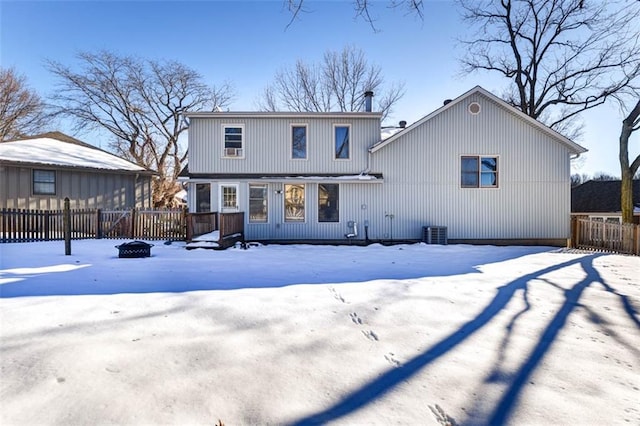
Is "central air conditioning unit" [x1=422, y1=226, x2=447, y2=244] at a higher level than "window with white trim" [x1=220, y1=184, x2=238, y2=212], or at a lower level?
lower

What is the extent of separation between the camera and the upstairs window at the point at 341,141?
12312mm

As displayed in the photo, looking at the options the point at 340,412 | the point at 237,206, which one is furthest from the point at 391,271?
the point at 237,206

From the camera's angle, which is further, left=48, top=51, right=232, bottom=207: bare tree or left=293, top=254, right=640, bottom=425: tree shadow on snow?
left=48, top=51, right=232, bottom=207: bare tree

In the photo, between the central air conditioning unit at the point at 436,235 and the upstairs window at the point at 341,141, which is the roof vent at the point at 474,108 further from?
the upstairs window at the point at 341,141

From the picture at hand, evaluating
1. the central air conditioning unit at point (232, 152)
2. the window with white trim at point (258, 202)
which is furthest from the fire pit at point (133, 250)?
the central air conditioning unit at point (232, 152)

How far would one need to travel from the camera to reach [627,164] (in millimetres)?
13711

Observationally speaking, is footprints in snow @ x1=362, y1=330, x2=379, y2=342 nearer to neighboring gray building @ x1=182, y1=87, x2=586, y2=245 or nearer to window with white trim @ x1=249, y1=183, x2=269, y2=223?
neighboring gray building @ x1=182, y1=87, x2=586, y2=245

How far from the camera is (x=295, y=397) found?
85.0 inches

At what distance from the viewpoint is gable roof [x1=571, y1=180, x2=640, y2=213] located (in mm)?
23370

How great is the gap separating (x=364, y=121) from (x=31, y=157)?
14582mm

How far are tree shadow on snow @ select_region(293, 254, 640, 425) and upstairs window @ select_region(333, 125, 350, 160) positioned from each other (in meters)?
8.35

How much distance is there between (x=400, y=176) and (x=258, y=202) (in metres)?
5.60

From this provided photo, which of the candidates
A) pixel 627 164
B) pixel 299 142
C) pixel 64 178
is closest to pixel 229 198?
pixel 299 142

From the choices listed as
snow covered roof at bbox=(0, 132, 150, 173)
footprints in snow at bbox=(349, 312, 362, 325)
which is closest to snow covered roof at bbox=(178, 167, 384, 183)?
snow covered roof at bbox=(0, 132, 150, 173)
